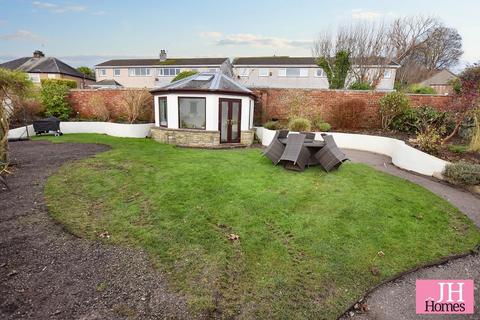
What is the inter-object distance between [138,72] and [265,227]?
37.7m

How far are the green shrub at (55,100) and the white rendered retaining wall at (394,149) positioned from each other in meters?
13.6

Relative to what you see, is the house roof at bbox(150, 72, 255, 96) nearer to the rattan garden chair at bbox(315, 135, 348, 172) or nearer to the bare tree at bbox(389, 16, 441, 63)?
the rattan garden chair at bbox(315, 135, 348, 172)

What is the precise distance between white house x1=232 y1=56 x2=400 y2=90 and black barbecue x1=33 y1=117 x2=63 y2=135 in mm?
22644

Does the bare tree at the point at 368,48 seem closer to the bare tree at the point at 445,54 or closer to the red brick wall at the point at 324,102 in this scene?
the red brick wall at the point at 324,102

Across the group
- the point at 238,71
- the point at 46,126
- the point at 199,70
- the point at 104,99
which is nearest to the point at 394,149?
the point at 104,99

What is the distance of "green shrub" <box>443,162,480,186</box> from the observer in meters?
7.25

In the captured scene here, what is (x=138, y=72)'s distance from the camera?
3662 cm

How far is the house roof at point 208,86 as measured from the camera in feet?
41.9

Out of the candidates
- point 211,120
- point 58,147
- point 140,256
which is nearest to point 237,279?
point 140,256

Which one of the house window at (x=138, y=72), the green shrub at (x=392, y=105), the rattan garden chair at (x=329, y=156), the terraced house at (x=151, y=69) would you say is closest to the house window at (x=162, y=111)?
the rattan garden chair at (x=329, y=156)

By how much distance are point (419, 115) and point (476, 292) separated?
41.2ft

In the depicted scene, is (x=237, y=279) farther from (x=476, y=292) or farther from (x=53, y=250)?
(x=476, y=292)

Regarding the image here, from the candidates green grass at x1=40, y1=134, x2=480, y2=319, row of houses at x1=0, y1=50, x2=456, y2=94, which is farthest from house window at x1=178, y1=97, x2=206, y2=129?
row of houses at x1=0, y1=50, x2=456, y2=94

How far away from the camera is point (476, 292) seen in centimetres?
354
